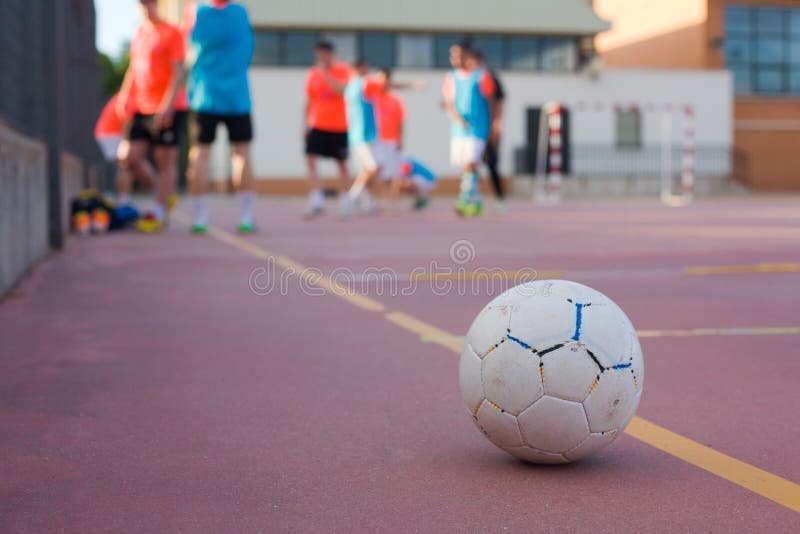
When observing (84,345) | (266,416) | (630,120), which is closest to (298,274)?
(84,345)

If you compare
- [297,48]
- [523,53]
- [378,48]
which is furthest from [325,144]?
[523,53]

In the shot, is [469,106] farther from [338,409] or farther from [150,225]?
[338,409]

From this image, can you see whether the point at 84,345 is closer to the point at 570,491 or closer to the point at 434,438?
the point at 434,438

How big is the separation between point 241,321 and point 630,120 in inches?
1421

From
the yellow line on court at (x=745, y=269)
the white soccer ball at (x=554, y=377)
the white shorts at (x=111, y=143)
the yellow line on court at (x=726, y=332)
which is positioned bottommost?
the yellow line on court at (x=745, y=269)

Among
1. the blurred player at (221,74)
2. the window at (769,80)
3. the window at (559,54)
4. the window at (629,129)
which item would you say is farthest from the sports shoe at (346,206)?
the window at (769,80)

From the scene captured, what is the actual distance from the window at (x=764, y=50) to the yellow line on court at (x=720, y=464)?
4177 centimetres

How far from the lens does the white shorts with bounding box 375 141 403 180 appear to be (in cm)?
1845

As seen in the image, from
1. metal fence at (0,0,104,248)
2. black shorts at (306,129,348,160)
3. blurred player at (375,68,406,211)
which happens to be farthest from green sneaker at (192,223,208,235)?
blurred player at (375,68,406,211)

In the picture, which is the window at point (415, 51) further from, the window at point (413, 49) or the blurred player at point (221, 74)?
the blurred player at point (221, 74)

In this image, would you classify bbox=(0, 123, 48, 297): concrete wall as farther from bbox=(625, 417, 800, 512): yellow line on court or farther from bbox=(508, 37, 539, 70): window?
bbox=(508, 37, 539, 70): window

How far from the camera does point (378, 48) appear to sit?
38.7 m

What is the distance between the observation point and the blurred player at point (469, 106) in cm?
1644

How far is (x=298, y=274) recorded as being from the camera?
8242 millimetres
